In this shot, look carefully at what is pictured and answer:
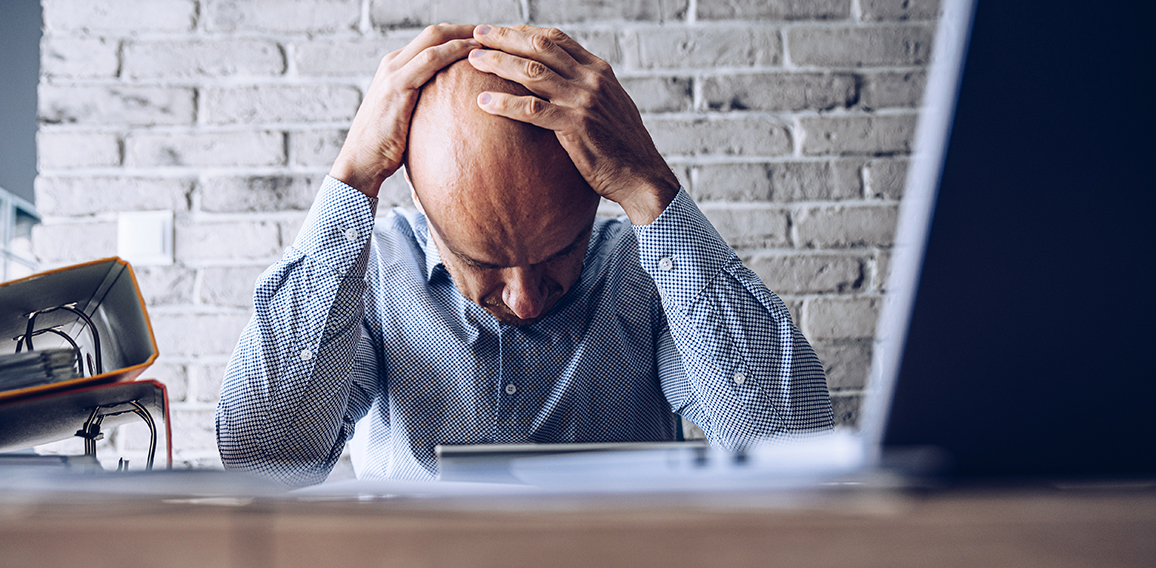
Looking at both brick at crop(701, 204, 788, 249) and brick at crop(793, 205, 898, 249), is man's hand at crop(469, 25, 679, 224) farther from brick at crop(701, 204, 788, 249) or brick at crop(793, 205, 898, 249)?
brick at crop(793, 205, 898, 249)

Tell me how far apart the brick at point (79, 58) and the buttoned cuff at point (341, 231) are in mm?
857

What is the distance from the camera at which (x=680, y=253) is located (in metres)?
0.94

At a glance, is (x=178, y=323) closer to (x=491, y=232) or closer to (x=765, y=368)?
(x=491, y=232)

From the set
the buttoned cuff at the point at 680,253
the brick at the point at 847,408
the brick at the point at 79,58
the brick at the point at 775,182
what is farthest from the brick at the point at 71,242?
the brick at the point at 847,408

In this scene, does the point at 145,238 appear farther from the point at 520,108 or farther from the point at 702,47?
the point at 702,47

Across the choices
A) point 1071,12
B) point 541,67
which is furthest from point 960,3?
point 541,67

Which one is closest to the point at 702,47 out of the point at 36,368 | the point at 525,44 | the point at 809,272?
the point at 809,272

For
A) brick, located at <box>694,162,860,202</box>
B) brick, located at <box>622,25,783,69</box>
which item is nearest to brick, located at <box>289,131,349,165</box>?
brick, located at <box>622,25,783,69</box>

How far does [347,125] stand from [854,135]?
1151 mm

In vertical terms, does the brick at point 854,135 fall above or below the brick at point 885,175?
above

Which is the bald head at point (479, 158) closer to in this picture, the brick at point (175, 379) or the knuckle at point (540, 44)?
the knuckle at point (540, 44)

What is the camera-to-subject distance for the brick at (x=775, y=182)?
1345mm

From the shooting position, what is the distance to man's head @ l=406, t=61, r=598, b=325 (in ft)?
2.60

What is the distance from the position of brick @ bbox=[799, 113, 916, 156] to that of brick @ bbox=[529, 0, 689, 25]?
0.39 metres
